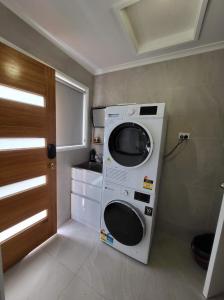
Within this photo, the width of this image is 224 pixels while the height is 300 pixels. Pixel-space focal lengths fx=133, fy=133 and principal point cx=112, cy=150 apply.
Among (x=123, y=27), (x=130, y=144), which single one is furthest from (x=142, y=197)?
(x=123, y=27)

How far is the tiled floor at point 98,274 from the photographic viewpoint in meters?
1.14

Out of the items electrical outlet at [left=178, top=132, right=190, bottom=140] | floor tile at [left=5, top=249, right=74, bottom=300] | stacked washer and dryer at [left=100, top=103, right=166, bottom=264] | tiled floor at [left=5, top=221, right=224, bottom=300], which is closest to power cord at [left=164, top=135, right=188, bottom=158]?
electrical outlet at [left=178, top=132, right=190, bottom=140]

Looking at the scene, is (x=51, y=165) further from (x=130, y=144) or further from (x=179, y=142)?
(x=179, y=142)

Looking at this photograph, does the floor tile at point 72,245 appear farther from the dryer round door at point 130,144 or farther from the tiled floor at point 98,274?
the dryer round door at point 130,144

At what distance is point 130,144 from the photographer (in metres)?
1.36

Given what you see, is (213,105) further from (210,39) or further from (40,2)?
(40,2)

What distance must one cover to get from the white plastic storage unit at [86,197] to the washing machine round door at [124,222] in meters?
0.29

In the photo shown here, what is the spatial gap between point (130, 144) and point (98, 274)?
4.33ft

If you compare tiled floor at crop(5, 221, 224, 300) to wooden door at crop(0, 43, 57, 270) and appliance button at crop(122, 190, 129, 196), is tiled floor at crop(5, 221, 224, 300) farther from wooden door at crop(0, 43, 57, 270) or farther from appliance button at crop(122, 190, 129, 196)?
appliance button at crop(122, 190, 129, 196)

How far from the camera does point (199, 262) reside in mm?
1419

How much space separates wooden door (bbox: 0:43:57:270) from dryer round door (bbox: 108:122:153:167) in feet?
2.47

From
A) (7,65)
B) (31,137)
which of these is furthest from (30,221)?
(7,65)

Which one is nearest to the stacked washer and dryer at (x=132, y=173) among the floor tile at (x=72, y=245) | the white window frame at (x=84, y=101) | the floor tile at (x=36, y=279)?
the floor tile at (x=72, y=245)

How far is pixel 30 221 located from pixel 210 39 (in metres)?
2.72
